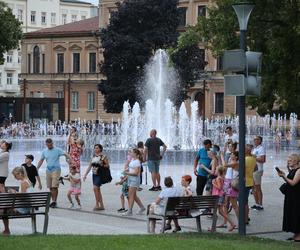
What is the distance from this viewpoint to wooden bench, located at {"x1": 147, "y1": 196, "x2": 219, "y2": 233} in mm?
15508

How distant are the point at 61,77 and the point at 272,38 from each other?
77457 millimetres

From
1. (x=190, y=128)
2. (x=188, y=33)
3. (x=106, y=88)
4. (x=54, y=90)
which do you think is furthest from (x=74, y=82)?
(x=188, y=33)

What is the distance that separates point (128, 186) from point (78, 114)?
254ft

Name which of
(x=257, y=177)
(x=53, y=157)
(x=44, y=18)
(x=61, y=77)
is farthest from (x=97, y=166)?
(x=44, y=18)

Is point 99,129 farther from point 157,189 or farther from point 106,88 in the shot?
point 157,189

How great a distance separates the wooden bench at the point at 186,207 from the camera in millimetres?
15508

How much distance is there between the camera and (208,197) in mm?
16141

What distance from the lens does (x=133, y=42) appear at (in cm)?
7212

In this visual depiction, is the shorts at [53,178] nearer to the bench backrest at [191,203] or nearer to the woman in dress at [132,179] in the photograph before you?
the woman in dress at [132,179]

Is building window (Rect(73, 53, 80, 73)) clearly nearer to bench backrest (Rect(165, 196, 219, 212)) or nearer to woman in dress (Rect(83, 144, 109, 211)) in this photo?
woman in dress (Rect(83, 144, 109, 211))

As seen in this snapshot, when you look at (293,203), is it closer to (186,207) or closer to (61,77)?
(186,207)

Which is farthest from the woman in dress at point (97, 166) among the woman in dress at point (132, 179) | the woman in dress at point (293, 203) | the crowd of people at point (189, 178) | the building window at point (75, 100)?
the building window at point (75, 100)

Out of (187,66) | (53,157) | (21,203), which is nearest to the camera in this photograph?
(21,203)

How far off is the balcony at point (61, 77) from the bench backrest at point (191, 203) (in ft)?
260
